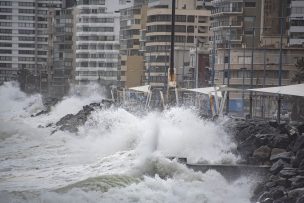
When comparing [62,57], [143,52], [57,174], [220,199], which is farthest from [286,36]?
[62,57]

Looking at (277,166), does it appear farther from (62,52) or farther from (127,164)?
(62,52)

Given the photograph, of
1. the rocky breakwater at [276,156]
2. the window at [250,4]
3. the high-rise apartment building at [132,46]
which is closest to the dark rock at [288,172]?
the rocky breakwater at [276,156]

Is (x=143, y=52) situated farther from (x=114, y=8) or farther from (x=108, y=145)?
(x=108, y=145)

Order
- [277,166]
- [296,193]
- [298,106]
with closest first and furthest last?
[296,193] → [277,166] → [298,106]

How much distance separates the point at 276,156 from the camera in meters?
24.6

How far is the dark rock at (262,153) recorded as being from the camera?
2533 cm

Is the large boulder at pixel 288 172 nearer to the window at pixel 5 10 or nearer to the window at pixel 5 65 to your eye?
the window at pixel 5 65

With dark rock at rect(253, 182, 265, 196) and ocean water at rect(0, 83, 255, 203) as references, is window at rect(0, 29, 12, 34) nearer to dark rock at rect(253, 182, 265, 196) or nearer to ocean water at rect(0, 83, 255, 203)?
ocean water at rect(0, 83, 255, 203)

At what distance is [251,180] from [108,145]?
15423mm

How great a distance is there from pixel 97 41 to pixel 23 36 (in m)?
39.7

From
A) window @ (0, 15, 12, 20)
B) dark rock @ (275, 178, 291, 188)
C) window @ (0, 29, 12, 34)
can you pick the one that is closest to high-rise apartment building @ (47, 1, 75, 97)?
window @ (0, 29, 12, 34)

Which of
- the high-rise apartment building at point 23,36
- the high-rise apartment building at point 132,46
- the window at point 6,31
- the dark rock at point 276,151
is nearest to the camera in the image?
the dark rock at point 276,151

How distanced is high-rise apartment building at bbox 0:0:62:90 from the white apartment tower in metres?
30.7

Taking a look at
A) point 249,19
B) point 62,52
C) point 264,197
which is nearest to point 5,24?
point 62,52
